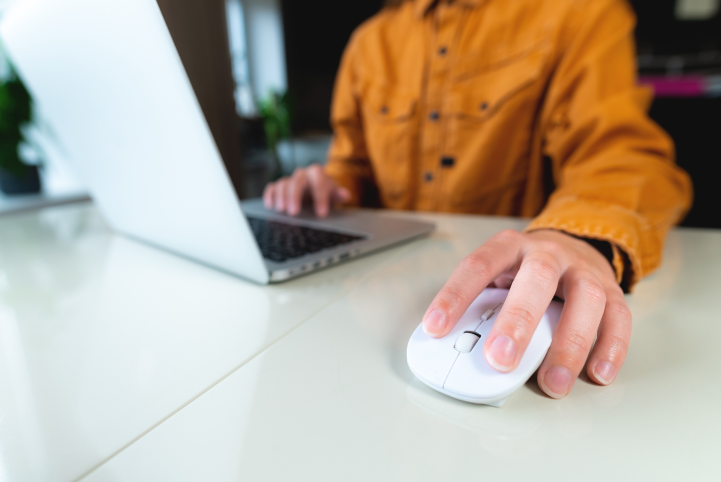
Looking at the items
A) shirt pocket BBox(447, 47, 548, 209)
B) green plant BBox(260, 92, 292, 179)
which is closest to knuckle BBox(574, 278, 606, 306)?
shirt pocket BBox(447, 47, 548, 209)

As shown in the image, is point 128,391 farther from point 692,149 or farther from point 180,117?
point 692,149

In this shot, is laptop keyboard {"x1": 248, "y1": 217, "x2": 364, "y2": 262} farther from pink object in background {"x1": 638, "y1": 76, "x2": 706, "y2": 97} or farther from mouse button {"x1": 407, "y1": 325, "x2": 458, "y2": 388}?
pink object in background {"x1": 638, "y1": 76, "x2": 706, "y2": 97}

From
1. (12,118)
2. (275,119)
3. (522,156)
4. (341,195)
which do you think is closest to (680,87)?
(522,156)

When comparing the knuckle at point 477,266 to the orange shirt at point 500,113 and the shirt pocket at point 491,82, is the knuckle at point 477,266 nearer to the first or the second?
the orange shirt at point 500,113

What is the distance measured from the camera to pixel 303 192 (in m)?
0.75

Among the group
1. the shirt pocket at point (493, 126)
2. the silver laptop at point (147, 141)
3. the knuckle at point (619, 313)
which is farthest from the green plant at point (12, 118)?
the knuckle at point (619, 313)

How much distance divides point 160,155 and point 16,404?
0.22 m

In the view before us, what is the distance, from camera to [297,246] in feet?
1.59

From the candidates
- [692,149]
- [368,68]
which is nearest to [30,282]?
[368,68]

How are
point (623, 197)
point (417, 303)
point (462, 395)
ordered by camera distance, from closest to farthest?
point (462, 395) → point (417, 303) → point (623, 197)

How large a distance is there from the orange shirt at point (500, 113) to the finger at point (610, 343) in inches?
9.7

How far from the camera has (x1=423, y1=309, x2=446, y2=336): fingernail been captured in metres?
0.25

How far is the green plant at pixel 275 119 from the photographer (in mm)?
2998

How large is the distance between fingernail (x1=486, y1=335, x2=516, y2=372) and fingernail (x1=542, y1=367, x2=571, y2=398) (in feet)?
0.11
